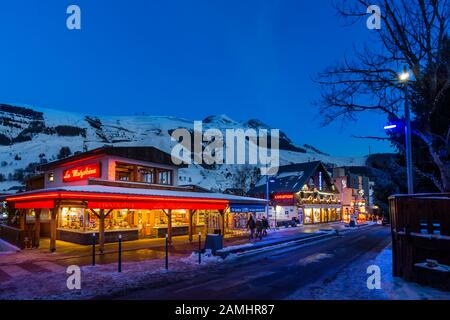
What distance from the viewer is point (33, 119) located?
152125mm

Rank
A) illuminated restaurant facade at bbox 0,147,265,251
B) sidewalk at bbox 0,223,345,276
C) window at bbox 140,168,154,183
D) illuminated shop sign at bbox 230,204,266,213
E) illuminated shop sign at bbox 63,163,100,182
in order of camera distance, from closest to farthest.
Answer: sidewalk at bbox 0,223,345,276 < illuminated restaurant facade at bbox 0,147,265,251 < illuminated shop sign at bbox 63,163,100,182 < window at bbox 140,168,154,183 < illuminated shop sign at bbox 230,204,266,213

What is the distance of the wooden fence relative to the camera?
9.43m

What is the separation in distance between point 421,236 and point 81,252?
16145 mm

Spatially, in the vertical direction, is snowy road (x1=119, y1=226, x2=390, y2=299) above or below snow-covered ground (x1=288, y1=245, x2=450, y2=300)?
below

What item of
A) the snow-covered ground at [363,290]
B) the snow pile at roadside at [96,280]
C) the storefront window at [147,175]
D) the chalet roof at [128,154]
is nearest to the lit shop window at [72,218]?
the chalet roof at [128,154]

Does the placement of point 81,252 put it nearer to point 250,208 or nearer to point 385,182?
point 250,208

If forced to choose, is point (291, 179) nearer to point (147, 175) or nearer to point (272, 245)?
point (147, 175)

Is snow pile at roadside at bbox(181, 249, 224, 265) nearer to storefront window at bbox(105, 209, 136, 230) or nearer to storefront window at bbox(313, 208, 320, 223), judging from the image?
storefront window at bbox(105, 209, 136, 230)

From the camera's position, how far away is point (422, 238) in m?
10.0

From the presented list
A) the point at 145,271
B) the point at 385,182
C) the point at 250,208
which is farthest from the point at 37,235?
the point at 385,182

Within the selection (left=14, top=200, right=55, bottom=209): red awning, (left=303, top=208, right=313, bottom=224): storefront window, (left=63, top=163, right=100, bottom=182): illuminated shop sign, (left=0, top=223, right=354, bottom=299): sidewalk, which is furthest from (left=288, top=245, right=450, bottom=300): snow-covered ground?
(left=303, top=208, right=313, bottom=224): storefront window

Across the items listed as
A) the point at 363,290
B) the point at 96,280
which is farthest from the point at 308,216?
the point at 96,280

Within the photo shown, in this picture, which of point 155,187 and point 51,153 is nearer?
point 155,187

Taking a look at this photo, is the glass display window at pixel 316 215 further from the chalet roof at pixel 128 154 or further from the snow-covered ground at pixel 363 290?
the snow-covered ground at pixel 363 290
